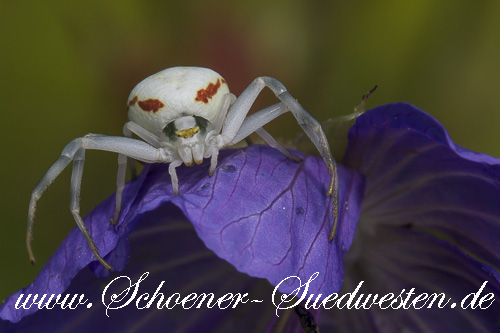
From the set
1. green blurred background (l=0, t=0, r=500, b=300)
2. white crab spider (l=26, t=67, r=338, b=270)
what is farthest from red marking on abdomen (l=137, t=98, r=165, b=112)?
green blurred background (l=0, t=0, r=500, b=300)

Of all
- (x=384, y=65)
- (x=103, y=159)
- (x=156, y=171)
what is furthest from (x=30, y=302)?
(x=384, y=65)

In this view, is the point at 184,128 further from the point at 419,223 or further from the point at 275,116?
the point at 419,223

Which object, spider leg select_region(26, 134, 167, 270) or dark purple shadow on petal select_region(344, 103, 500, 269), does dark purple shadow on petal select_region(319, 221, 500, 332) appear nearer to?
dark purple shadow on petal select_region(344, 103, 500, 269)

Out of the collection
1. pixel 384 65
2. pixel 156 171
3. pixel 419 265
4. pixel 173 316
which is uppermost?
pixel 384 65

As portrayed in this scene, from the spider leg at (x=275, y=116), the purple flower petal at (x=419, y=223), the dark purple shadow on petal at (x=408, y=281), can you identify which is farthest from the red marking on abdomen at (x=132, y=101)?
the dark purple shadow on petal at (x=408, y=281)

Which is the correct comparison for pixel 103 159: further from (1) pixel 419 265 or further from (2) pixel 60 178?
(1) pixel 419 265

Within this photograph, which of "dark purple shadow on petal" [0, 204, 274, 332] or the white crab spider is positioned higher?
the white crab spider

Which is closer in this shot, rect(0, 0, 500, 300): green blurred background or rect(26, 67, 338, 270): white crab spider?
rect(26, 67, 338, 270): white crab spider
